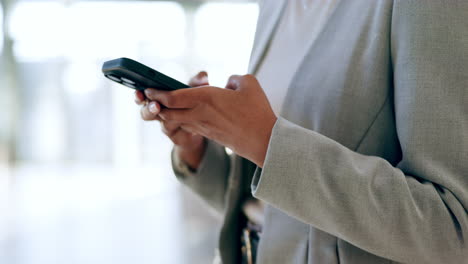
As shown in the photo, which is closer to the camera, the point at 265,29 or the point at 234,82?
the point at 234,82

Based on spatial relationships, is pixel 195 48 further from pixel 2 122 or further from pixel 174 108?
pixel 174 108

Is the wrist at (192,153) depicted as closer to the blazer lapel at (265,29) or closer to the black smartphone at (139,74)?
the blazer lapel at (265,29)

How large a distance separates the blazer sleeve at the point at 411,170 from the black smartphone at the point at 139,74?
0.17m

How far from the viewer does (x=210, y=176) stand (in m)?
1.07

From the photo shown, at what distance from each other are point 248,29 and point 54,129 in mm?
3462

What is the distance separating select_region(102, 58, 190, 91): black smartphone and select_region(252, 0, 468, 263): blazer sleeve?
0.17m

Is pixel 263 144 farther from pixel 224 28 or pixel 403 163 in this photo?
pixel 224 28

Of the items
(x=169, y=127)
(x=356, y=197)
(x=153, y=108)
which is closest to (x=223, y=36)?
(x=169, y=127)

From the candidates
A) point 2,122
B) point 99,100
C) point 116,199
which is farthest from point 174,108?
point 2,122

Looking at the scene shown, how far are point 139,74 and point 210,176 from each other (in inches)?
18.0

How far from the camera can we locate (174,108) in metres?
0.67

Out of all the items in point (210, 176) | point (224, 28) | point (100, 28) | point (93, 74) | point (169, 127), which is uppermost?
point (169, 127)

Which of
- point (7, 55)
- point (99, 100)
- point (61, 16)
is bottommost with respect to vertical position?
point (99, 100)

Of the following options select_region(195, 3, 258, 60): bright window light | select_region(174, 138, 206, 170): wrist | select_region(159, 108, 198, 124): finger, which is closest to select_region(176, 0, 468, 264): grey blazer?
select_region(159, 108, 198, 124): finger
